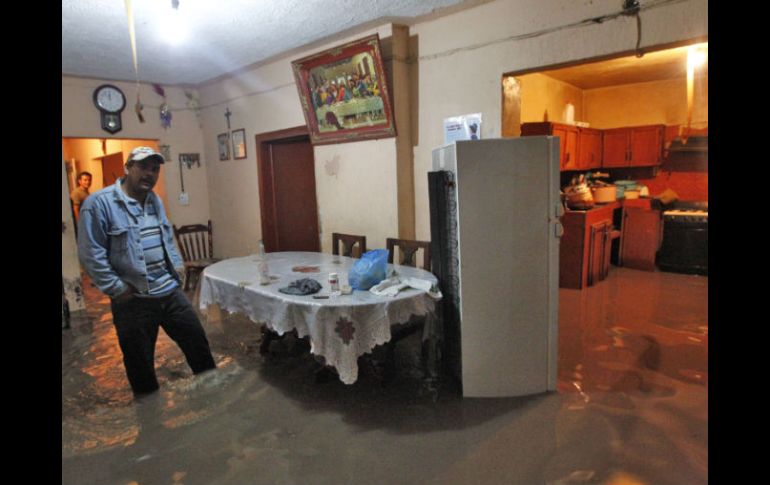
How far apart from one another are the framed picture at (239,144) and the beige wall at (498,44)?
262 cm

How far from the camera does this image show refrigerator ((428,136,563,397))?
246cm

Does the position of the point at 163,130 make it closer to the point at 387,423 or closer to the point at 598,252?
the point at 387,423

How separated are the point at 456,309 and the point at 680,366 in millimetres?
1625

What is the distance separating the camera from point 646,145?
6113 mm

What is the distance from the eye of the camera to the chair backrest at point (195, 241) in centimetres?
588

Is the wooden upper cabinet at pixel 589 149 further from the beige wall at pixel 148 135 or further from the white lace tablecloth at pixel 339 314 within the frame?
the beige wall at pixel 148 135

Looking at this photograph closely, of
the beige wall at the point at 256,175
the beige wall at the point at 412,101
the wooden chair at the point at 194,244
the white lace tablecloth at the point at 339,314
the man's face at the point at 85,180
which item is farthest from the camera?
the man's face at the point at 85,180

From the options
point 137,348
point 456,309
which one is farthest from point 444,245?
point 137,348

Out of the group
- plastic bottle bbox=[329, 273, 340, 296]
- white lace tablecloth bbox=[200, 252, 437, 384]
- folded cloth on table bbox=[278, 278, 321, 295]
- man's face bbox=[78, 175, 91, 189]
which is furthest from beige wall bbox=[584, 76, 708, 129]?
man's face bbox=[78, 175, 91, 189]

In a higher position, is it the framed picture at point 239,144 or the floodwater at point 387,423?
the framed picture at point 239,144

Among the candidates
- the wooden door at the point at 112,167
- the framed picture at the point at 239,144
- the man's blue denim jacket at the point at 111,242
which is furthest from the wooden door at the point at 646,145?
the wooden door at the point at 112,167

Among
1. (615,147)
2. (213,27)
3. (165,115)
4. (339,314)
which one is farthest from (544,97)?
(165,115)

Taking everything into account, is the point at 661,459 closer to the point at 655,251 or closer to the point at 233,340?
the point at 233,340

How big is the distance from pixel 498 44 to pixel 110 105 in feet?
15.3
